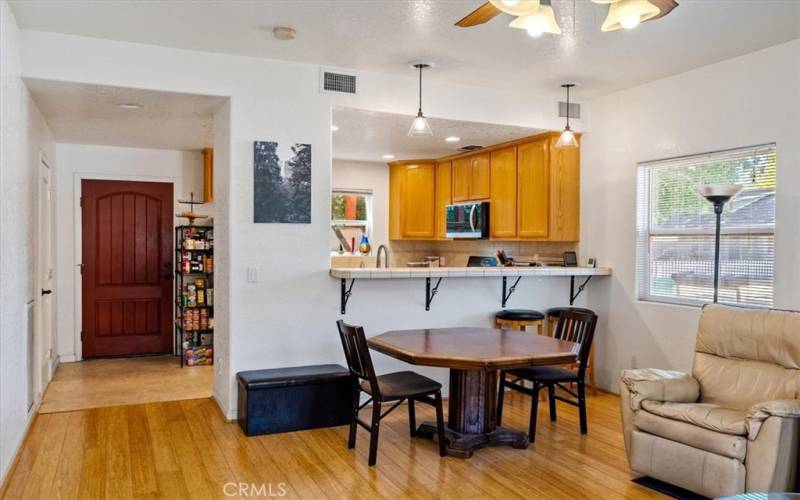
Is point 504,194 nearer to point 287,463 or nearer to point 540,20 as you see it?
point 287,463

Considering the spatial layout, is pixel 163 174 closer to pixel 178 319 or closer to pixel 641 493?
pixel 178 319

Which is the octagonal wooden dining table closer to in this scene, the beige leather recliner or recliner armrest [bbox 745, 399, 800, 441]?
the beige leather recliner

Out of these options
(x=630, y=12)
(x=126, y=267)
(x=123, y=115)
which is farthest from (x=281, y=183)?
(x=126, y=267)

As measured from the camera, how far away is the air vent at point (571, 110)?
539 centimetres

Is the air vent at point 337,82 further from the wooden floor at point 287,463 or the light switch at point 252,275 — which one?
the wooden floor at point 287,463

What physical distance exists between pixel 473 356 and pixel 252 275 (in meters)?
1.81

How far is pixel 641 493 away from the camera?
126 inches

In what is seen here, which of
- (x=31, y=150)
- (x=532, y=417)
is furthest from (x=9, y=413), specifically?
(x=532, y=417)

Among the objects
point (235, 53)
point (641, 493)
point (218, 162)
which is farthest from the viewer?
point (218, 162)

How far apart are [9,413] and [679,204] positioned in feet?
15.7

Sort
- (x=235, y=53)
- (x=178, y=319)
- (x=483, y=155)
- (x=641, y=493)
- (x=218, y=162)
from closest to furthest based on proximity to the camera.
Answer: (x=641, y=493)
(x=235, y=53)
(x=218, y=162)
(x=483, y=155)
(x=178, y=319)

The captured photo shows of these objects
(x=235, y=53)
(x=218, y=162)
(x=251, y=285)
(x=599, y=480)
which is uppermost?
(x=235, y=53)

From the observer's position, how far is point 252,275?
4.37 meters

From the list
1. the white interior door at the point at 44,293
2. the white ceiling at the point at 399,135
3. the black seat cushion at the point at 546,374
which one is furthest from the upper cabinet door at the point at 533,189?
the white interior door at the point at 44,293
